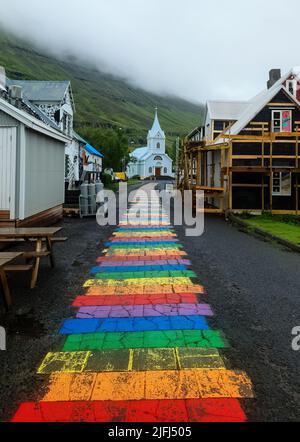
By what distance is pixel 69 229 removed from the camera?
14.3m

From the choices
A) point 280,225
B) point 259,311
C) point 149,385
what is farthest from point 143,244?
point 149,385

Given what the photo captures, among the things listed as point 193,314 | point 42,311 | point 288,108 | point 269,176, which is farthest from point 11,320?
point 288,108

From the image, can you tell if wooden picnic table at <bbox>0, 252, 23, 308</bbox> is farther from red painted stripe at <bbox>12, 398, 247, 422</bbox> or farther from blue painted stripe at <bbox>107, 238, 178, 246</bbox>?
blue painted stripe at <bbox>107, 238, 178, 246</bbox>

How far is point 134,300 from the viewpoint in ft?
20.3

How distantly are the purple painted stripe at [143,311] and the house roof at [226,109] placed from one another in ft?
79.7

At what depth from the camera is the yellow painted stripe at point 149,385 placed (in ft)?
11.3

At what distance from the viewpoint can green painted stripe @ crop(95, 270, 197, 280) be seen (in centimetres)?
764

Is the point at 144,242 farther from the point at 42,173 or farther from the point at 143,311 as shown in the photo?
the point at 143,311

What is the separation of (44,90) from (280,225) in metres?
20.4

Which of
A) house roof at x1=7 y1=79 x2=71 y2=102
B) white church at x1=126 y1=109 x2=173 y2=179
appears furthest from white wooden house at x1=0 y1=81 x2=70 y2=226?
white church at x1=126 y1=109 x2=173 y2=179

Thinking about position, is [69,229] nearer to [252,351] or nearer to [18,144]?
[18,144]

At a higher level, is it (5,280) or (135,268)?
(5,280)

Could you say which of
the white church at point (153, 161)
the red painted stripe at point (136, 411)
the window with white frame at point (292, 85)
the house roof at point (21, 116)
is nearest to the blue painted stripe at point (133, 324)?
the red painted stripe at point (136, 411)
